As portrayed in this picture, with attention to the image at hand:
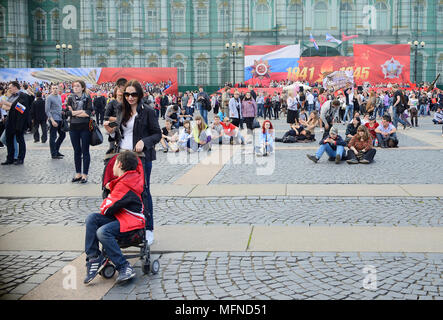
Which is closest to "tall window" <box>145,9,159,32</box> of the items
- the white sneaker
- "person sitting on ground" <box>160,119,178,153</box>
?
"person sitting on ground" <box>160,119,178,153</box>

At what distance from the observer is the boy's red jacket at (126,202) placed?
4879 millimetres

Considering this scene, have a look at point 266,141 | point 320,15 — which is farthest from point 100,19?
point 266,141

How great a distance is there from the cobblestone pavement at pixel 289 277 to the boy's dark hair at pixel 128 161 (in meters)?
0.97

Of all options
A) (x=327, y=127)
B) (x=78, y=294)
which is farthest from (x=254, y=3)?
(x=78, y=294)

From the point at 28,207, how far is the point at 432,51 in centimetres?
4841

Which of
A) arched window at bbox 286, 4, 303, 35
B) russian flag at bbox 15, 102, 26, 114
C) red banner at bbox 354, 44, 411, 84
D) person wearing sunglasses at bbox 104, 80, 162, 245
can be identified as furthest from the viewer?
arched window at bbox 286, 4, 303, 35

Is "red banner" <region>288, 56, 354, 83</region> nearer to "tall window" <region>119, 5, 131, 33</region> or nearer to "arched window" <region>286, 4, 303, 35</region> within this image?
"arched window" <region>286, 4, 303, 35</region>

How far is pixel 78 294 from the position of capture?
4469 millimetres

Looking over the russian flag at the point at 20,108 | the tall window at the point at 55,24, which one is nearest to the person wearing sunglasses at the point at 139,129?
the russian flag at the point at 20,108

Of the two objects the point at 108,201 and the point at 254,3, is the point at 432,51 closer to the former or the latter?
the point at 254,3

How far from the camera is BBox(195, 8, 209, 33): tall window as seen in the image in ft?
173

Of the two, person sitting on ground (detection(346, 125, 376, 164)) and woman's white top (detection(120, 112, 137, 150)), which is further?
person sitting on ground (detection(346, 125, 376, 164))

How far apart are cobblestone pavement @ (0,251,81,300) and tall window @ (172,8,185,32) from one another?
162 ft
